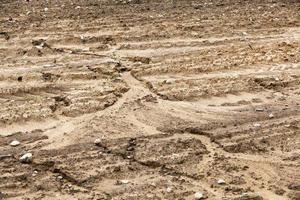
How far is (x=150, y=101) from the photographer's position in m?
8.43

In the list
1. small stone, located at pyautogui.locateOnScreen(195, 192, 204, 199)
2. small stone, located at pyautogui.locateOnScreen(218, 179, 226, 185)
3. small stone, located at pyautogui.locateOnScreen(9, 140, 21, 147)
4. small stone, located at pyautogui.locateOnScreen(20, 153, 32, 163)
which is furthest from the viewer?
small stone, located at pyautogui.locateOnScreen(9, 140, 21, 147)

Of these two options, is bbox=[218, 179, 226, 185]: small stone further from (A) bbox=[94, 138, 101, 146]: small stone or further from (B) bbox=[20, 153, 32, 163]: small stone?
(B) bbox=[20, 153, 32, 163]: small stone

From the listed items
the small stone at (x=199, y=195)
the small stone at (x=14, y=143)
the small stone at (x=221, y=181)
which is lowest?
the small stone at (x=199, y=195)

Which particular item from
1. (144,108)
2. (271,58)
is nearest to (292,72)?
(271,58)

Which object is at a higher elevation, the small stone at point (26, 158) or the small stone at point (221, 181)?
the small stone at point (26, 158)

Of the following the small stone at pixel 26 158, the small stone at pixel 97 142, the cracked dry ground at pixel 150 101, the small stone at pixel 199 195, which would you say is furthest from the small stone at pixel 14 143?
the small stone at pixel 199 195

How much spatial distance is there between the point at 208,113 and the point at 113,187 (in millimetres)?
2129

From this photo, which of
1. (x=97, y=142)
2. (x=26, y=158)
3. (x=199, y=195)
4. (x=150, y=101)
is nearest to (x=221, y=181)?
(x=199, y=195)

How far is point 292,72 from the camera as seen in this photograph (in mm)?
9461

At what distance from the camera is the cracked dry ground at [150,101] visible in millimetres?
6555

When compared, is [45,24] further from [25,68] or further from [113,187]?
[113,187]

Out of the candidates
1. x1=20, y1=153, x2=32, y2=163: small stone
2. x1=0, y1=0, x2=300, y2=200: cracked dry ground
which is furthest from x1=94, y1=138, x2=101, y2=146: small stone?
x1=20, y1=153, x2=32, y2=163: small stone

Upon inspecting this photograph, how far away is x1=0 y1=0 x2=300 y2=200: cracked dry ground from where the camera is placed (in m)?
6.55

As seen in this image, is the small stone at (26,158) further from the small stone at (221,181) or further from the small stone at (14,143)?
the small stone at (221,181)
